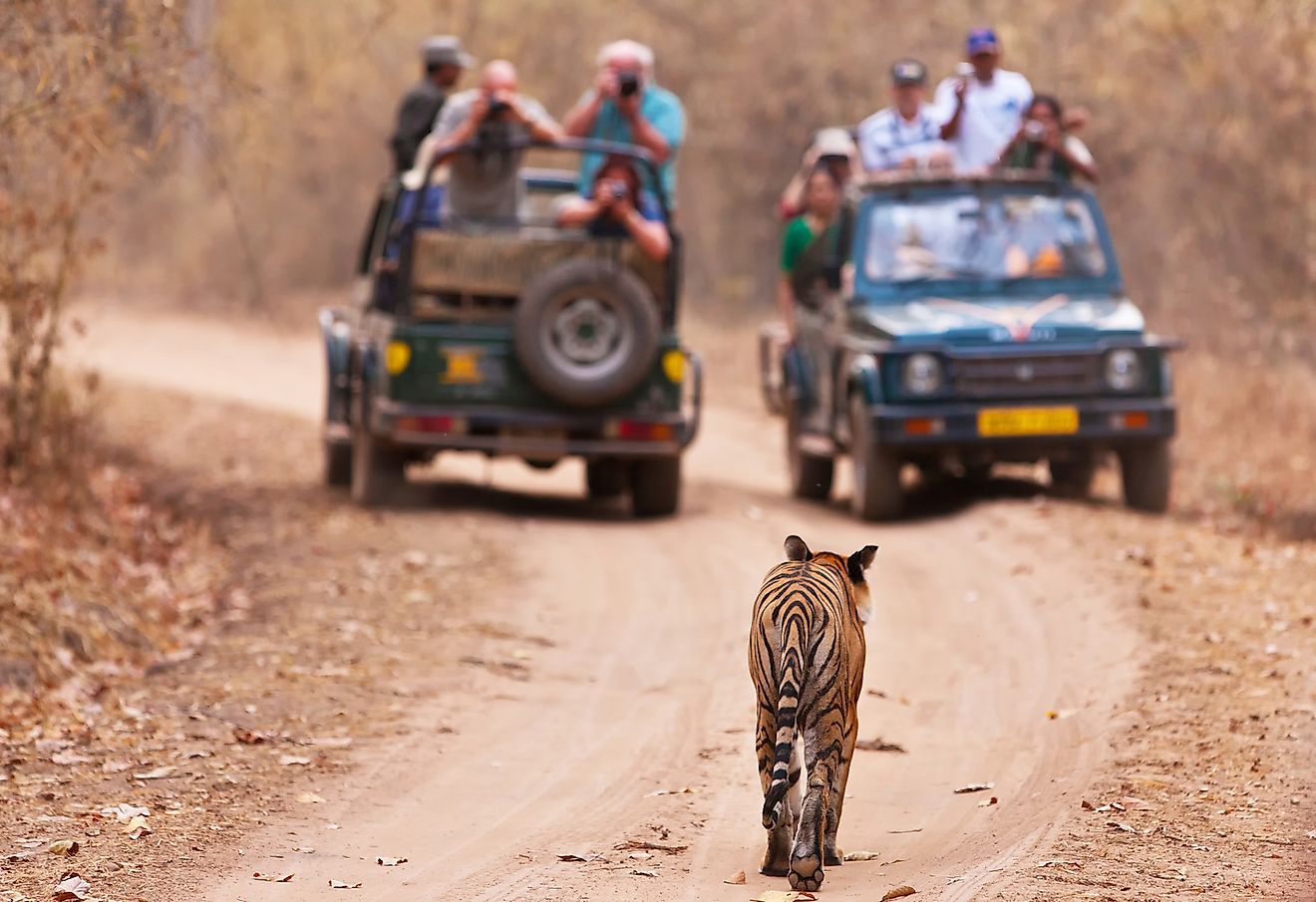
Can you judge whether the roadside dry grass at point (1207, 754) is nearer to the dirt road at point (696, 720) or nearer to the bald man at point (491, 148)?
the dirt road at point (696, 720)

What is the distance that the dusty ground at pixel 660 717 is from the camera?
231 inches

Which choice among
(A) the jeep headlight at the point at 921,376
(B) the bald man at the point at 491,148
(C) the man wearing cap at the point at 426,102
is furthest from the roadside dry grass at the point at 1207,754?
(C) the man wearing cap at the point at 426,102

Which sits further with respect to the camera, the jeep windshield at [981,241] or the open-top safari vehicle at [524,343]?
the jeep windshield at [981,241]

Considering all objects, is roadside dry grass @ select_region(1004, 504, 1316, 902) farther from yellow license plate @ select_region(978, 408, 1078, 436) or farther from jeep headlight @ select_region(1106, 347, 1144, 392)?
jeep headlight @ select_region(1106, 347, 1144, 392)

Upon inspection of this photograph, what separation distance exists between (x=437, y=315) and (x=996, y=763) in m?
5.94

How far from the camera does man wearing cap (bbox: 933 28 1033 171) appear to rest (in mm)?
13461

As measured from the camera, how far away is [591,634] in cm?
962

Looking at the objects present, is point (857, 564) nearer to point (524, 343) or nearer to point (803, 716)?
point (803, 716)

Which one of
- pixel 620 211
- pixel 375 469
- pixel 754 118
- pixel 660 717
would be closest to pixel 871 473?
pixel 620 211

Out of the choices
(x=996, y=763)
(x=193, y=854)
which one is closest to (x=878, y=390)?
(x=996, y=763)

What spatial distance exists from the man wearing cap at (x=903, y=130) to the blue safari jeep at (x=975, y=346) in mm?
794

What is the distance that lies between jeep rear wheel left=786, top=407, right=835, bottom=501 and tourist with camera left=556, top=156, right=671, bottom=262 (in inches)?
80.8

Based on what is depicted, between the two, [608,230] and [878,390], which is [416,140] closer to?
[608,230]

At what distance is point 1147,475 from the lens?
40.4ft
